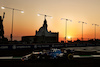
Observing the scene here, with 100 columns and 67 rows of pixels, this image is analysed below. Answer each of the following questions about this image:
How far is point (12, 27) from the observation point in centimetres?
3859

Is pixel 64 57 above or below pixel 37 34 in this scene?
below

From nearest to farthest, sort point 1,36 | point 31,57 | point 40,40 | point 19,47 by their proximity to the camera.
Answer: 1. point 31,57
2. point 19,47
3. point 1,36
4. point 40,40

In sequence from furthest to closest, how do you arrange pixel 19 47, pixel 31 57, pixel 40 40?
pixel 40 40 → pixel 19 47 → pixel 31 57

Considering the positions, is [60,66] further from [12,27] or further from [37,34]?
[37,34]

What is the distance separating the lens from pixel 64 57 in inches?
619

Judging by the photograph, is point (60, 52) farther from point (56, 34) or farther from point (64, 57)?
point (56, 34)

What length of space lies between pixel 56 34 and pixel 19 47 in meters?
67.0

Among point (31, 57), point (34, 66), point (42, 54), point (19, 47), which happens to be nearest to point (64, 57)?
point (42, 54)

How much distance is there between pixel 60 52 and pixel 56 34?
86.8 m

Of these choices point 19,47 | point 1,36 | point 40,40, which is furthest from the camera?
point 40,40

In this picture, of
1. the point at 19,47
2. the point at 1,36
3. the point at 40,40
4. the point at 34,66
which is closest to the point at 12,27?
the point at 19,47

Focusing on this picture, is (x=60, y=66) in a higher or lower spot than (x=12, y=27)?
lower

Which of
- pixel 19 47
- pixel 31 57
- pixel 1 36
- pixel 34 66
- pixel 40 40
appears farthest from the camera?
pixel 40 40

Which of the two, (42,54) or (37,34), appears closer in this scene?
(42,54)
